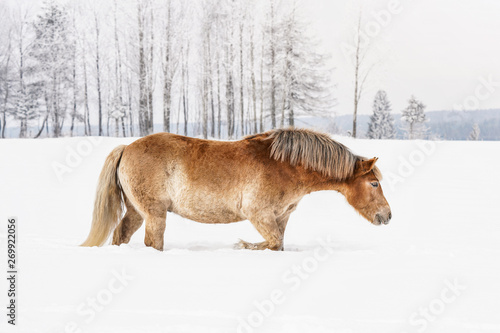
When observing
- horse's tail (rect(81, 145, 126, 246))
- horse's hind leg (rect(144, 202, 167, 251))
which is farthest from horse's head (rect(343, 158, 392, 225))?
horse's tail (rect(81, 145, 126, 246))

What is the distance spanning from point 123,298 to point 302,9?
2053cm

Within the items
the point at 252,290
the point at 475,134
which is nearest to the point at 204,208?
the point at 252,290

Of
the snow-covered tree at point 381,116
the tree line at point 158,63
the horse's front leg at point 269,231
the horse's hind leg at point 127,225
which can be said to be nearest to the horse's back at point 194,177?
the horse's front leg at point 269,231

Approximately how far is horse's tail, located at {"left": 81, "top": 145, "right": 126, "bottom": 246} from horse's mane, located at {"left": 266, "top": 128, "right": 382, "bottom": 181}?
190cm

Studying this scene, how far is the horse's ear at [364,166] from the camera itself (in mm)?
4639

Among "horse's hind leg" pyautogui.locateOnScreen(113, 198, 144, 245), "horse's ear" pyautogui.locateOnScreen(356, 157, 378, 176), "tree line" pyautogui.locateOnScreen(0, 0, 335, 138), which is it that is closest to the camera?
"horse's ear" pyautogui.locateOnScreen(356, 157, 378, 176)

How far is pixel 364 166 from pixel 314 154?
61 centimetres

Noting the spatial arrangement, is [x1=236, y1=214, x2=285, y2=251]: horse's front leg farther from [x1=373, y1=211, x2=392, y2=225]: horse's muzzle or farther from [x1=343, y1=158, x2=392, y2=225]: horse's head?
[x1=373, y1=211, x2=392, y2=225]: horse's muzzle

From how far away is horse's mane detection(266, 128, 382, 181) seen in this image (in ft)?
15.3

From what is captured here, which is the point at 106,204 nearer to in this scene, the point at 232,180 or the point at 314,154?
the point at 232,180

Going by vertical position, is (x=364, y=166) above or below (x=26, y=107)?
below

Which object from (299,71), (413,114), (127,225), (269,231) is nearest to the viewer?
(269,231)

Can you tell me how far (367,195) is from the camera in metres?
4.82

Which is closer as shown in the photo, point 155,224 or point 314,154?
point 155,224
